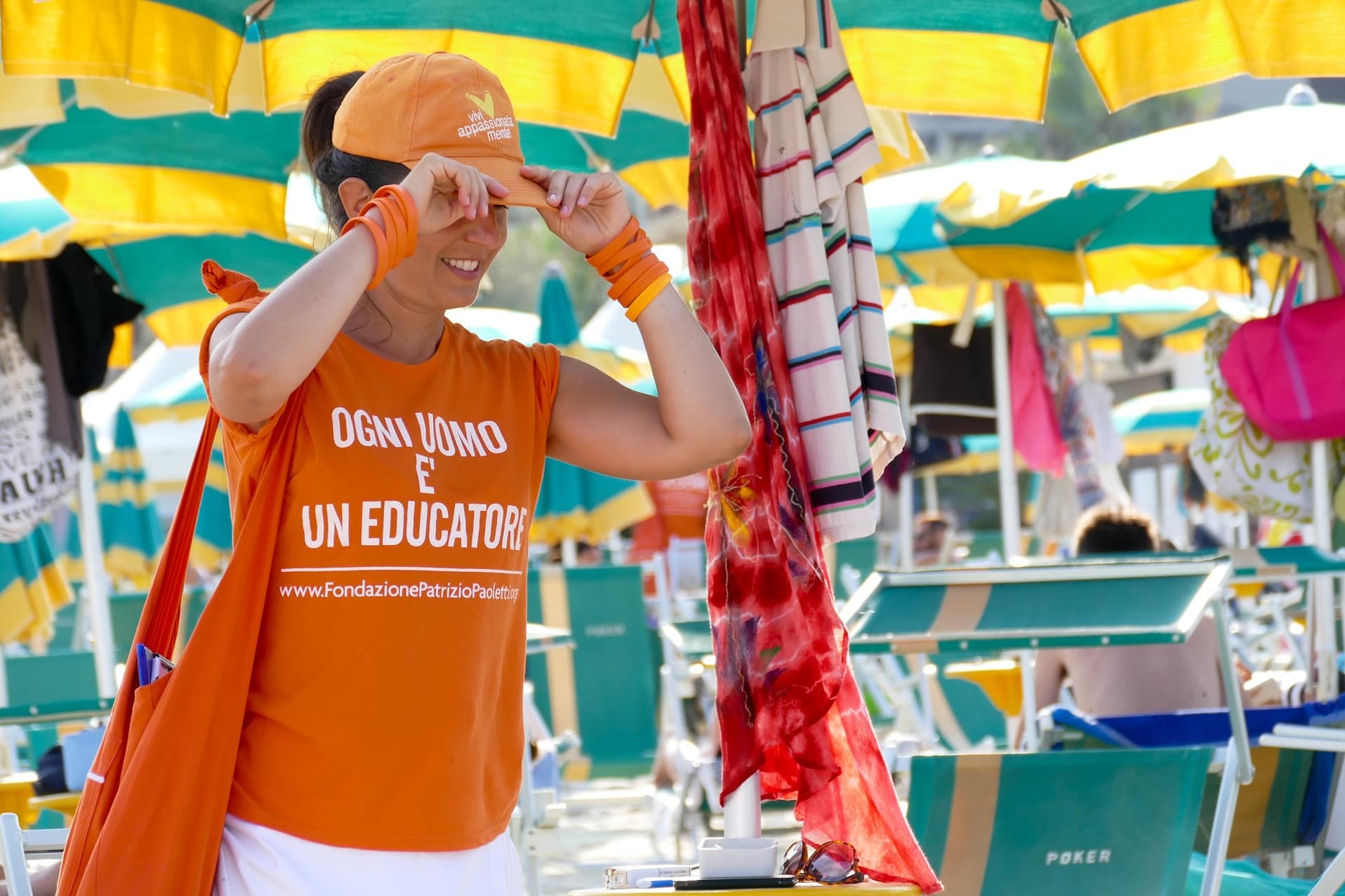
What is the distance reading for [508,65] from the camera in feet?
12.0

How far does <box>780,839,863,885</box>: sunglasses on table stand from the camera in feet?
7.39

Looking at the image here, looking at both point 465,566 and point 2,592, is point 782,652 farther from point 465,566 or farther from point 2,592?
point 2,592

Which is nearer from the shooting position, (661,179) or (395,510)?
(395,510)

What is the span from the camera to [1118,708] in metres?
4.34

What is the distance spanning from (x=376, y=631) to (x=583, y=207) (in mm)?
592

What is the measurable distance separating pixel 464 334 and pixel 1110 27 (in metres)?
2.27

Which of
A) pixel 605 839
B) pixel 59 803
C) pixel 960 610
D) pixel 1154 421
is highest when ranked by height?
pixel 1154 421

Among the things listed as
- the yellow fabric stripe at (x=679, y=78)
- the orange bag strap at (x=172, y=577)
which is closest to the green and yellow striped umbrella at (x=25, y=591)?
the yellow fabric stripe at (x=679, y=78)

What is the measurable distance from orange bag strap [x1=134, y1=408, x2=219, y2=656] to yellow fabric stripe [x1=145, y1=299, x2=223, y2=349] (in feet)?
17.2

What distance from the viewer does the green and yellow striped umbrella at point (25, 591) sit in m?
5.96

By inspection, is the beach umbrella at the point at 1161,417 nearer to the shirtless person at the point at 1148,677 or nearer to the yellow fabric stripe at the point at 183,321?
the yellow fabric stripe at the point at 183,321

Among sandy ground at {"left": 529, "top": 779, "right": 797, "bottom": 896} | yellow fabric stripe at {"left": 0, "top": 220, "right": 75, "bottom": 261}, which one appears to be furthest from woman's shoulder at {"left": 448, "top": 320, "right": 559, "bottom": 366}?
sandy ground at {"left": 529, "top": 779, "right": 797, "bottom": 896}

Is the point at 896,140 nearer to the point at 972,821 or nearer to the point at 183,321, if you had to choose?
the point at 972,821

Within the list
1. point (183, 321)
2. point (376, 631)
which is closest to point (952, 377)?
point (183, 321)
